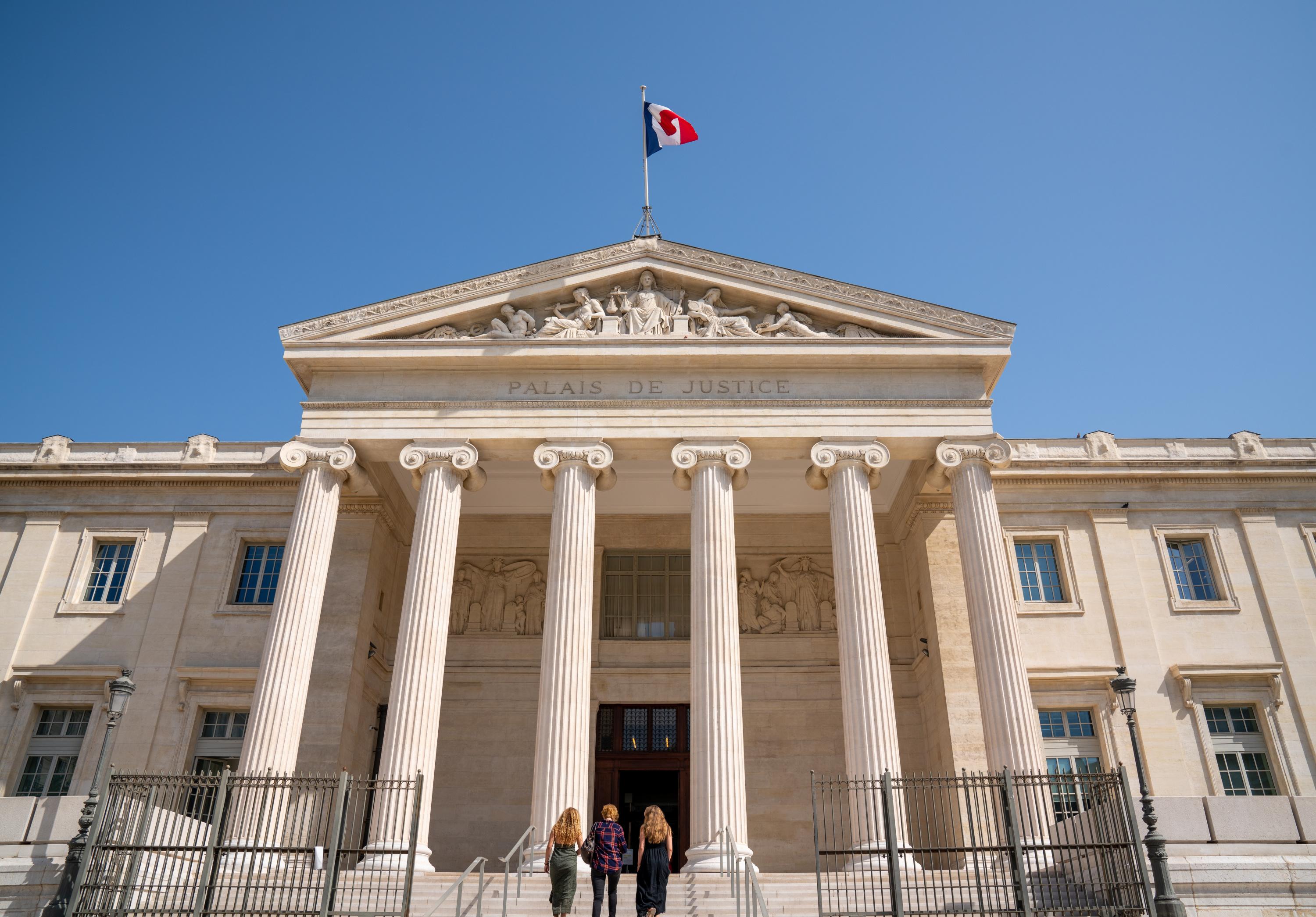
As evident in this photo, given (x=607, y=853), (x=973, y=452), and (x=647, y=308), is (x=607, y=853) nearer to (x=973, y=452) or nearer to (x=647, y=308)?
(x=973, y=452)

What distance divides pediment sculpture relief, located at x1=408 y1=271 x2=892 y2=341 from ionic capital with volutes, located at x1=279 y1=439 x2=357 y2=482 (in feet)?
10.2

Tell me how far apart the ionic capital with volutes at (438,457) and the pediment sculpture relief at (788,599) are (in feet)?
29.9

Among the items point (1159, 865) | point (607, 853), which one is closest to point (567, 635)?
point (607, 853)

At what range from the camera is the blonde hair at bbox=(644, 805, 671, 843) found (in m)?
12.5

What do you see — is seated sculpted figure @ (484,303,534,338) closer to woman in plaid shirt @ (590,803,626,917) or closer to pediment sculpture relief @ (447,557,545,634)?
pediment sculpture relief @ (447,557,545,634)

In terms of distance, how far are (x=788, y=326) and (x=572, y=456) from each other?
5964 mm

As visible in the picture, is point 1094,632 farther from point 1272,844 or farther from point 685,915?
point 685,915

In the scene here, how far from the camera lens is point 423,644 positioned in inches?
784

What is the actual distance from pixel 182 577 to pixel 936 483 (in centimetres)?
1931

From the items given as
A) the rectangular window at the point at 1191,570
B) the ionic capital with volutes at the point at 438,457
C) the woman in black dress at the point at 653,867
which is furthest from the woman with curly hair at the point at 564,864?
the rectangular window at the point at 1191,570

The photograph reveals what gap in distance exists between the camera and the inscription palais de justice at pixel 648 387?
891 inches

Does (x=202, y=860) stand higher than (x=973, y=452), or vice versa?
(x=973, y=452)

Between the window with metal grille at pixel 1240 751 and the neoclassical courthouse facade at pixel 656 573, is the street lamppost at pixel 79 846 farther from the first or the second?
the window with metal grille at pixel 1240 751

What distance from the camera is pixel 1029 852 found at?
17.2 m
